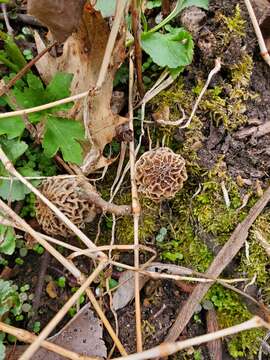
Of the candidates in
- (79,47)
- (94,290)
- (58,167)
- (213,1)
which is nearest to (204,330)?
(94,290)

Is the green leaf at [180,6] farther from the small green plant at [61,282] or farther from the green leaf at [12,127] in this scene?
the small green plant at [61,282]

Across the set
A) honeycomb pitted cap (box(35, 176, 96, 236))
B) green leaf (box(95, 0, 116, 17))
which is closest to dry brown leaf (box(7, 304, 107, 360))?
honeycomb pitted cap (box(35, 176, 96, 236))

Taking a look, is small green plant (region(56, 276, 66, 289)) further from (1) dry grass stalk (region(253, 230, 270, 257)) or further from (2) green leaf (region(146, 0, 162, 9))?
(2) green leaf (region(146, 0, 162, 9))

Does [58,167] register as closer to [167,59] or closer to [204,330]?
[167,59]

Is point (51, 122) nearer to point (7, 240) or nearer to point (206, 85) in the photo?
point (7, 240)

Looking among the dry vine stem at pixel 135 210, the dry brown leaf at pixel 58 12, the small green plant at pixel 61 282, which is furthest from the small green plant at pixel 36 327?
the dry brown leaf at pixel 58 12
